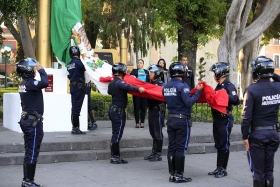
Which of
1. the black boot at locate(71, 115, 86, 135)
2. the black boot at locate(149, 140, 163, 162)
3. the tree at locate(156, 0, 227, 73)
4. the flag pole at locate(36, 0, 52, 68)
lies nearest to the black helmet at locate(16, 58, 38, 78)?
the black boot at locate(149, 140, 163, 162)

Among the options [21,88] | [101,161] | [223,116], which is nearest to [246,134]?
[223,116]

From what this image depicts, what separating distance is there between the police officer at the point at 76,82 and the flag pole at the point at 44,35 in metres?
1.70

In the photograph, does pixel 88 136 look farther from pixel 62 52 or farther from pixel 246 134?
pixel 246 134

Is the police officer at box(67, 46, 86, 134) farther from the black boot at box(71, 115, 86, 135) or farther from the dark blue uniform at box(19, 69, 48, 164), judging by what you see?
the dark blue uniform at box(19, 69, 48, 164)

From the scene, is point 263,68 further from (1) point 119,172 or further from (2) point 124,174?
(1) point 119,172

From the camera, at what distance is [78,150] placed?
38.5ft

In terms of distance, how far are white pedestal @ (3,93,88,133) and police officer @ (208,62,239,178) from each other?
15.6ft

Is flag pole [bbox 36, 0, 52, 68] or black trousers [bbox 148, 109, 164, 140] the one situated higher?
flag pole [bbox 36, 0, 52, 68]

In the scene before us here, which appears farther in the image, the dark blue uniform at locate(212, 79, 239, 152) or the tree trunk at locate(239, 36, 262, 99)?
the tree trunk at locate(239, 36, 262, 99)

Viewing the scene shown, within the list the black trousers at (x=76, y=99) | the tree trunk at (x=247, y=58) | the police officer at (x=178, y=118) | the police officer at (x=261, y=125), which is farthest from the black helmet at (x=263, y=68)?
the tree trunk at (x=247, y=58)

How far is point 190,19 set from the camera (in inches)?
867

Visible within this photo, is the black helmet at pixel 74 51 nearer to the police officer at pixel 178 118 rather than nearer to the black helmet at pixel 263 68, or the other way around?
the police officer at pixel 178 118

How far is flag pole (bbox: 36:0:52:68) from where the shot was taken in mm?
14281

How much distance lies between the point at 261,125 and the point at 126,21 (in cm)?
3142
